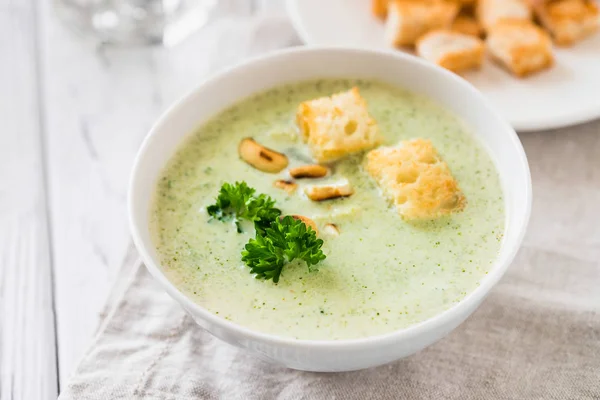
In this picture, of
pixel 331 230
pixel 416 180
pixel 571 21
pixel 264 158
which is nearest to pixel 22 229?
pixel 264 158

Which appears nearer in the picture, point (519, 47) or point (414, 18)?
point (519, 47)

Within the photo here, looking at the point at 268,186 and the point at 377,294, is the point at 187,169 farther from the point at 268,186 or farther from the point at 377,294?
the point at 377,294

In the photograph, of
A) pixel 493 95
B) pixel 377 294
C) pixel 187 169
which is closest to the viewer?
pixel 377 294

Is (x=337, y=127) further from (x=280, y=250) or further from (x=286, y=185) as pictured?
(x=280, y=250)

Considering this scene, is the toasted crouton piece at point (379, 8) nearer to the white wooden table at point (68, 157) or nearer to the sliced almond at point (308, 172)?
the white wooden table at point (68, 157)

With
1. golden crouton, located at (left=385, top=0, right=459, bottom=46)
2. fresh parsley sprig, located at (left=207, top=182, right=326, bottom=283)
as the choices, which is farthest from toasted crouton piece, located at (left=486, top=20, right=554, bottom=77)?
fresh parsley sprig, located at (left=207, top=182, right=326, bottom=283)

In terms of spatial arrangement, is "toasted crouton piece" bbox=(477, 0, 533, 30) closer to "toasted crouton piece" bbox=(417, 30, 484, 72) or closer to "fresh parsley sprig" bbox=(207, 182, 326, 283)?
"toasted crouton piece" bbox=(417, 30, 484, 72)

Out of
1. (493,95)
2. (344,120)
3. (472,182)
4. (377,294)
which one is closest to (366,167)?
(344,120)
